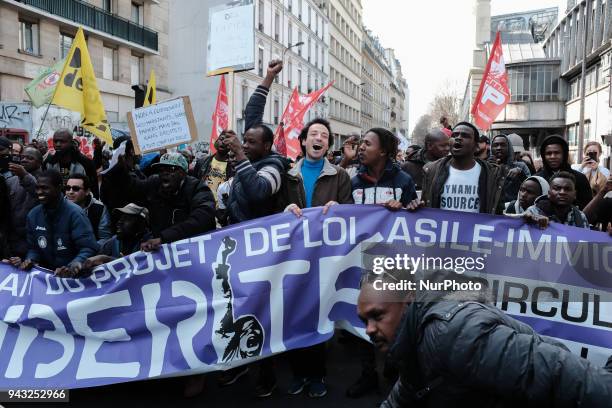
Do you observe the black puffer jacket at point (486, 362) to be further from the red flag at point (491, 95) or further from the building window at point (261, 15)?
the building window at point (261, 15)

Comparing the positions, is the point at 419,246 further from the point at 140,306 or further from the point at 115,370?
the point at 115,370

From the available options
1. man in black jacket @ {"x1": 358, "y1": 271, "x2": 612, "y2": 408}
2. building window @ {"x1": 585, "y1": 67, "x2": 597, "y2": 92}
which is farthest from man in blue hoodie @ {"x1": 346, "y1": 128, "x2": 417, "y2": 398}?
building window @ {"x1": 585, "y1": 67, "x2": 597, "y2": 92}

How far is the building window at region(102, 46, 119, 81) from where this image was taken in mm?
25297

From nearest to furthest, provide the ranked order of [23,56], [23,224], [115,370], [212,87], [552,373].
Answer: [552,373] → [115,370] → [23,224] → [23,56] → [212,87]

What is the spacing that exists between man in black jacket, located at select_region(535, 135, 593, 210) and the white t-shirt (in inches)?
49.4

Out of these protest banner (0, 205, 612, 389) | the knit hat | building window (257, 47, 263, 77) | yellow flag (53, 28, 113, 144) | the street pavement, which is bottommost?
the street pavement

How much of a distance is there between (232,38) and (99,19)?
2029 centimetres

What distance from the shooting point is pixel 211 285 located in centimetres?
384

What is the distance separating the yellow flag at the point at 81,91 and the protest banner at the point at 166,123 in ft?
8.07

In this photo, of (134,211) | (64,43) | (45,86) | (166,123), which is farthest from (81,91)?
(64,43)

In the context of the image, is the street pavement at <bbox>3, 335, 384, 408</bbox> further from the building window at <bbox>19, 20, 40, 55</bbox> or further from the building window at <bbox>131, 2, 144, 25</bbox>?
the building window at <bbox>131, 2, 144, 25</bbox>

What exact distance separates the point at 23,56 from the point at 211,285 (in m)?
20.1

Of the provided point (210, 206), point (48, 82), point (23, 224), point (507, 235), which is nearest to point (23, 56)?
point (48, 82)

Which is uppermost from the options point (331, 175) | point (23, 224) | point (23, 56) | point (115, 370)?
point (23, 56)
